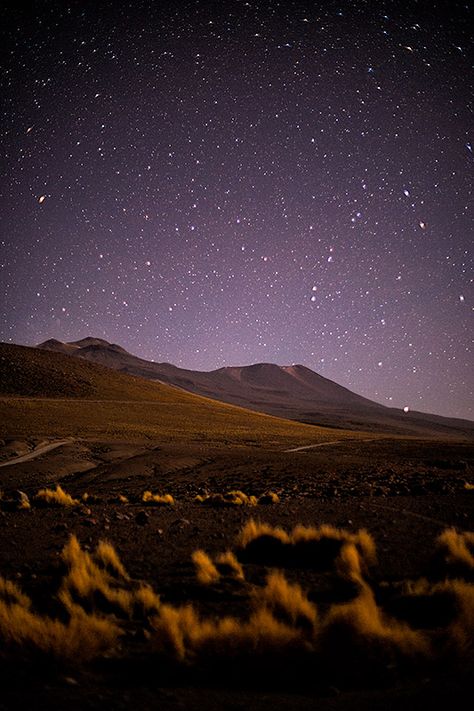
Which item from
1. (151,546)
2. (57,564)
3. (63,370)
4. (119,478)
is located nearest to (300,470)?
(119,478)

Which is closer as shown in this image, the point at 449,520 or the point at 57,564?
the point at 57,564

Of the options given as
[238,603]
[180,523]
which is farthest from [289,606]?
[180,523]

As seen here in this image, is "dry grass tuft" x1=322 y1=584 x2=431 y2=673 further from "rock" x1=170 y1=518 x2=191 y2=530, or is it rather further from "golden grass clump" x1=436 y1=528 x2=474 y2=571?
"rock" x1=170 y1=518 x2=191 y2=530

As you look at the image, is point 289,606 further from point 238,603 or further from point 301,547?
point 301,547

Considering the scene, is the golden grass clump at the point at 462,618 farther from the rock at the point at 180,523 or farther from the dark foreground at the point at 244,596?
the rock at the point at 180,523

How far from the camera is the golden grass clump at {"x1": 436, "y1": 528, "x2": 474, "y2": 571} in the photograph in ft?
16.1

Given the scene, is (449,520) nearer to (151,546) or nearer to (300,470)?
(151,546)

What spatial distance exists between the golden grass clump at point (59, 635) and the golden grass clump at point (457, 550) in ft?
14.0

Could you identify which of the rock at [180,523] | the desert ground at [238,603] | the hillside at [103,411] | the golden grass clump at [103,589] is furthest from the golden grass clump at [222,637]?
the hillside at [103,411]

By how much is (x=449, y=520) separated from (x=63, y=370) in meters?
80.8

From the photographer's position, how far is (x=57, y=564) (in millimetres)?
5113

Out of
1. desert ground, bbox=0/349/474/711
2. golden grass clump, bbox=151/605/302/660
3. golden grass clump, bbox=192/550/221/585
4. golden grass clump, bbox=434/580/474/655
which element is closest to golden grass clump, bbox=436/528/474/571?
desert ground, bbox=0/349/474/711

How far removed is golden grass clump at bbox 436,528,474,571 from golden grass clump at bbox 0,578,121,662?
4.28 metres

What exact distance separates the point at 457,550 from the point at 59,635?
4.89 meters
